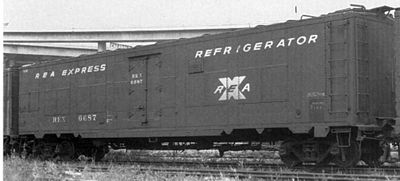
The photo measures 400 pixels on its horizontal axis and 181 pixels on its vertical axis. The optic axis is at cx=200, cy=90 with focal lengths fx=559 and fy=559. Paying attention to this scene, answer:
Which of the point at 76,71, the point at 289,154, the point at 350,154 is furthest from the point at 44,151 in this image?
the point at 350,154

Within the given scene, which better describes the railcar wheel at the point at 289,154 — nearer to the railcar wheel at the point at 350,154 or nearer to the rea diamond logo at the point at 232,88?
the railcar wheel at the point at 350,154

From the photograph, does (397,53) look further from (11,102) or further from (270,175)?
(11,102)

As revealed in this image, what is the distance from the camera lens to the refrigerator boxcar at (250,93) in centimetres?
1180

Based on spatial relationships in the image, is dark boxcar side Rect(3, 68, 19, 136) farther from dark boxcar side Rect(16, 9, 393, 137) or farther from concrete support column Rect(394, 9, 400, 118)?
concrete support column Rect(394, 9, 400, 118)

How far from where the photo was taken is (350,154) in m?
12.0

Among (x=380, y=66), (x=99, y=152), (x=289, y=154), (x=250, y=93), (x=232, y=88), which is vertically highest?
(x=380, y=66)

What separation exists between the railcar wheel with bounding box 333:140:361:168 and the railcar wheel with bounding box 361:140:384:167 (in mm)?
418

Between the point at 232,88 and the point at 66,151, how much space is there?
7025 mm

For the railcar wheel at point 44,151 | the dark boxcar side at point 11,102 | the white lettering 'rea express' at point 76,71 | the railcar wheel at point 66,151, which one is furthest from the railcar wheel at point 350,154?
the dark boxcar side at point 11,102

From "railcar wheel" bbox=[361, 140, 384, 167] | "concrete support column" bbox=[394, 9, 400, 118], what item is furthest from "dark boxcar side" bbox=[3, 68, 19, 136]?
"concrete support column" bbox=[394, 9, 400, 118]

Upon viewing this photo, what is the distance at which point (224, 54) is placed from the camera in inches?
544

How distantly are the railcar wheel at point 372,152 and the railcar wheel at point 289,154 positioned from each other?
1.45 m

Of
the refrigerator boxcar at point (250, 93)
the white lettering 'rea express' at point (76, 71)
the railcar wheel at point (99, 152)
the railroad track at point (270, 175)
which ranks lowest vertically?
the railroad track at point (270, 175)

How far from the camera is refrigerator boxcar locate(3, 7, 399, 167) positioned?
11797mm
